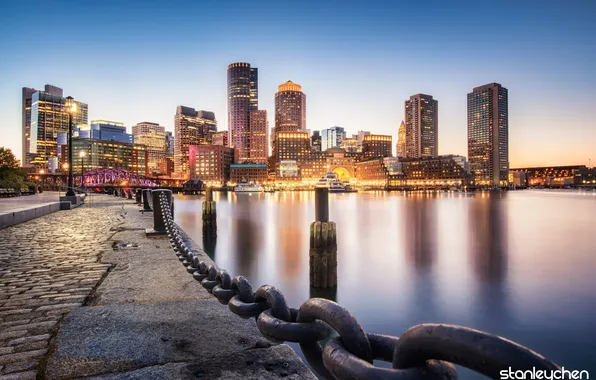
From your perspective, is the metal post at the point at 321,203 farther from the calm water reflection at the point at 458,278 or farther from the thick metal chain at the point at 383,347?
the thick metal chain at the point at 383,347

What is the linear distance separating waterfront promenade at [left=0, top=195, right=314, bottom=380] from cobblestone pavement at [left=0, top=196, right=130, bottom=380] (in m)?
0.01

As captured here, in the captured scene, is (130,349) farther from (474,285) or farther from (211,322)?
(474,285)

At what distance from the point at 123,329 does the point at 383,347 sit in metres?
2.68

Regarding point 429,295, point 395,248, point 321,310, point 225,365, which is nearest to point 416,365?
point 321,310

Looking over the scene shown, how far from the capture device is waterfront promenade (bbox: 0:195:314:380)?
2.49 metres

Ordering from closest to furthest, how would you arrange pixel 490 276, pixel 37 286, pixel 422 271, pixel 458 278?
pixel 37 286
pixel 458 278
pixel 490 276
pixel 422 271

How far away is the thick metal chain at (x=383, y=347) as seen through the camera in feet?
3.25

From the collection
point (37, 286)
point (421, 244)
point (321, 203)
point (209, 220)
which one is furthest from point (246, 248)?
point (37, 286)

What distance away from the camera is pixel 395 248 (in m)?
21.0

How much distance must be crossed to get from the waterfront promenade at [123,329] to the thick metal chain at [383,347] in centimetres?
61

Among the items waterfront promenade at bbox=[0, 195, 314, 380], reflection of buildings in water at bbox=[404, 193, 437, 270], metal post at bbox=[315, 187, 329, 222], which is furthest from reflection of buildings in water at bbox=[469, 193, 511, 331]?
waterfront promenade at bbox=[0, 195, 314, 380]

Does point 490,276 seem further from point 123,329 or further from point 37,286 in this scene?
point 37,286

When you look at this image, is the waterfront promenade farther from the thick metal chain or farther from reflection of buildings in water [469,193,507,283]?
reflection of buildings in water [469,193,507,283]

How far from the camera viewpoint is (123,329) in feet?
10.5
